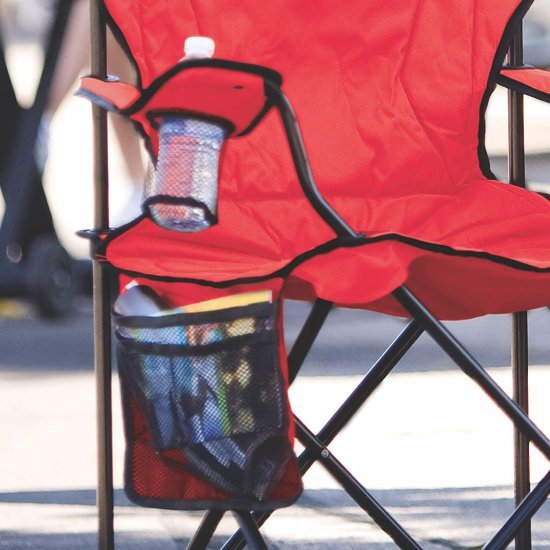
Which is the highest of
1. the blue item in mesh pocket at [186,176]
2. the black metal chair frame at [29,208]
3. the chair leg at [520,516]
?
the blue item in mesh pocket at [186,176]

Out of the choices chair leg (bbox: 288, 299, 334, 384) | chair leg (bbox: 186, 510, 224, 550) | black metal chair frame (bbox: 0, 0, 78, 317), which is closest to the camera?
chair leg (bbox: 288, 299, 334, 384)

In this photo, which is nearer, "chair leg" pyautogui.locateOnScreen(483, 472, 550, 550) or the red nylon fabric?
"chair leg" pyautogui.locateOnScreen(483, 472, 550, 550)

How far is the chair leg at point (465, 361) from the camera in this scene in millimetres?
1329

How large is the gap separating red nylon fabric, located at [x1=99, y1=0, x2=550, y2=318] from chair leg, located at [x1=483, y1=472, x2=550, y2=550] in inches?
12.8

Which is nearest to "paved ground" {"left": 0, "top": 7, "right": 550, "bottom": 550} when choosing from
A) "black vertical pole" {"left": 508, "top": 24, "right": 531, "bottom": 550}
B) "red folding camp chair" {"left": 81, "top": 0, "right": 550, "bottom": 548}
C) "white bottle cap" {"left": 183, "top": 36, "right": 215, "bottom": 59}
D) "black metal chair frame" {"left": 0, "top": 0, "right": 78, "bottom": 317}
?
"black metal chair frame" {"left": 0, "top": 0, "right": 78, "bottom": 317}

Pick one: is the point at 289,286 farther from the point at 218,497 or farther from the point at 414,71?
the point at 414,71

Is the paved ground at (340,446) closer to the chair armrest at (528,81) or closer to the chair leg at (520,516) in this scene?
the chair leg at (520,516)

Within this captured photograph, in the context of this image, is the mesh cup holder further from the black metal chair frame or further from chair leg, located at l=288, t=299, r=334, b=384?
the black metal chair frame

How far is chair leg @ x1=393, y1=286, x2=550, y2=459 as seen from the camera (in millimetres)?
1329

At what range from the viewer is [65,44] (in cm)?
465

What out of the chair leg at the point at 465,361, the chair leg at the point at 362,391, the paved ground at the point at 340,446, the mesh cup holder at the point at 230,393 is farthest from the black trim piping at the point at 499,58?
the paved ground at the point at 340,446

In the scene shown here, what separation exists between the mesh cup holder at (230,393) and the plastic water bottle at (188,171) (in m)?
0.11

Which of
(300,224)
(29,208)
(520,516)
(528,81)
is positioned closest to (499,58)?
(528,81)

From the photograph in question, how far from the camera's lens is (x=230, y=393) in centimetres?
131
